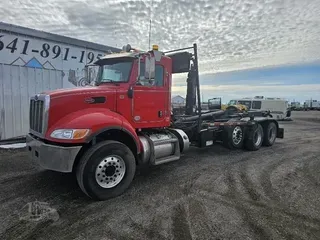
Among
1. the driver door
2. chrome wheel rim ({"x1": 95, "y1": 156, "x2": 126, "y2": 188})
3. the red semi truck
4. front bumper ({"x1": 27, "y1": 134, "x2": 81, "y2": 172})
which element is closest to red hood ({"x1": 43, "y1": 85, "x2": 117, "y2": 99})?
the red semi truck

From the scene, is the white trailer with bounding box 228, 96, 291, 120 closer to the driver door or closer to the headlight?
the driver door

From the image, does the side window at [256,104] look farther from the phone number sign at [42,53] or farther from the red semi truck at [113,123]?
the red semi truck at [113,123]

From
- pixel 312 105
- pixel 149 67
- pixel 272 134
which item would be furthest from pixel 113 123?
pixel 312 105

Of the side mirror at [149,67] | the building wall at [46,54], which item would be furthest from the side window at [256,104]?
the side mirror at [149,67]

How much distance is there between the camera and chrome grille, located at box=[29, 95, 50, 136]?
4.41 metres

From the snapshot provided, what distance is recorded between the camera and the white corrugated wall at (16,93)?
910cm

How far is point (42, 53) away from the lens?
32.8 ft

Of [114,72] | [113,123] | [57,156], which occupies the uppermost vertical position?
[114,72]

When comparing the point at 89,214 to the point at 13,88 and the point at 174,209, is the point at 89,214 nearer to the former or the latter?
the point at 174,209

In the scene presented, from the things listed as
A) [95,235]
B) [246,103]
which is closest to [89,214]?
[95,235]

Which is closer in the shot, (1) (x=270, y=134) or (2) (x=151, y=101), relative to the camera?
(2) (x=151, y=101)

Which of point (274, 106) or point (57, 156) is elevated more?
point (274, 106)

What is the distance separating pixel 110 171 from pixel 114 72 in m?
2.20

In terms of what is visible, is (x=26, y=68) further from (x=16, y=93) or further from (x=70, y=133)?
(x=70, y=133)
